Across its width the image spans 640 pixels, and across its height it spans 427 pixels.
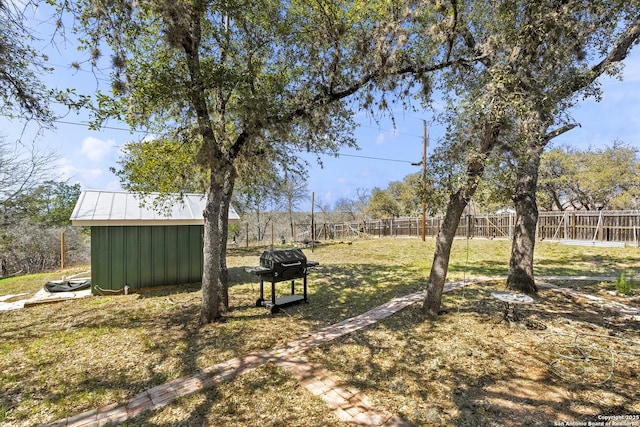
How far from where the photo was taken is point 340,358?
3518 millimetres

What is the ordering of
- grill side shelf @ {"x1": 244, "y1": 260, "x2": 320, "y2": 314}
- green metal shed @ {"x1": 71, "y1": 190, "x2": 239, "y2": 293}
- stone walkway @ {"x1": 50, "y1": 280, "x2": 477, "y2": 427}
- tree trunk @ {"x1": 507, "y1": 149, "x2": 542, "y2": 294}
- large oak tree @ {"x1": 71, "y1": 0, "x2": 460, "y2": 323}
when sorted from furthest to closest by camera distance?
green metal shed @ {"x1": 71, "y1": 190, "x2": 239, "y2": 293}
tree trunk @ {"x1": 507, "y1": 149, "x2": 542, "y2": 294}
grill side shelf @ {"x1": 244, "y1": 260, "x2": 320, "y2": 314}
large oak tree @ {"x1": 71, "y1": 0, "x2": 460, "y2": 323}
stone walkway @ {"x1": 50, "y1": 280, "x2": 477, "y2": 427}

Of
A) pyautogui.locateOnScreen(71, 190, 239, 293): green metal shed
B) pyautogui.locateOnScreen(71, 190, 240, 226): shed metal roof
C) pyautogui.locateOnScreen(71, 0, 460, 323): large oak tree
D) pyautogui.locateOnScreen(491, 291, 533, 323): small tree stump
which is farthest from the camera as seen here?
pyautogui.locateOnScreen(71, 190, 239, 293): green metal shed

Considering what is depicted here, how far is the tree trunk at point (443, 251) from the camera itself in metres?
4.58

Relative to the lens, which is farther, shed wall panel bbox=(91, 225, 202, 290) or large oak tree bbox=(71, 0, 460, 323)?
shed wall panel bbox=(91, 225, 202, 290)

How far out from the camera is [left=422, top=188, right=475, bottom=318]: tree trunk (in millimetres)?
4578

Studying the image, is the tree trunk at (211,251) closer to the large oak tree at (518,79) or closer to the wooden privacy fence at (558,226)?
the large oak tree at (518,79)

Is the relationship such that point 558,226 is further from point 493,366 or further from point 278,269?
point 278,269

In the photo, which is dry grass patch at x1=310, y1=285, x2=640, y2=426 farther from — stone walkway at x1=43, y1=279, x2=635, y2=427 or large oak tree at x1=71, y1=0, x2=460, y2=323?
large oak tree at x1=71, y1=0, x2=460, y2=323

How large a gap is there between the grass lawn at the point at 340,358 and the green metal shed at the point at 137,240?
64 centimetres

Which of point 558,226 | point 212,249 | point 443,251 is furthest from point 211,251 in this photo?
point 558,226

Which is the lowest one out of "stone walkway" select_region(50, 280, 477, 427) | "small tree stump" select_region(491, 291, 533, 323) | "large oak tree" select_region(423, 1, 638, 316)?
"stone walkway" select_region(50, 280, 477, 427)

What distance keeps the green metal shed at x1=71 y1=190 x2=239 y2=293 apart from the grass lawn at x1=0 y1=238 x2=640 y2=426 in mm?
637

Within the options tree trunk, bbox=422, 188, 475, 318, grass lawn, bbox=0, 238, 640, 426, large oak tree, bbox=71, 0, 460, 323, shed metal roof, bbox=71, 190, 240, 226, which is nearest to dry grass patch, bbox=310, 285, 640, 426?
grass lawn, bbox=0, 238, 640, 426

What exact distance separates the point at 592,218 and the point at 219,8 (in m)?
17.4
